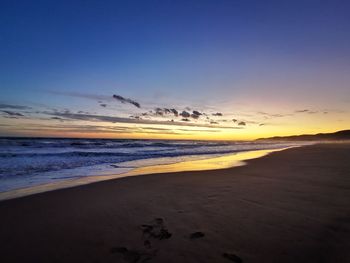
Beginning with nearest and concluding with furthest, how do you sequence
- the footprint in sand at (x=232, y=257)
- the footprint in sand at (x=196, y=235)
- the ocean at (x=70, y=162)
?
the footprint in sand at (x=232, y=257) → the footprint in sand at (x=196, y=235) → the ocean at (x=70, y=162)

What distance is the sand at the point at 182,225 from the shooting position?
3.48 metres

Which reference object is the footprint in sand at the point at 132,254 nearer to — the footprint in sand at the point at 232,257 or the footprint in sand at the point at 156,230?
the footprint in sand at the point at 156,230

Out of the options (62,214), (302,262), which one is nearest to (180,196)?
(62,214)

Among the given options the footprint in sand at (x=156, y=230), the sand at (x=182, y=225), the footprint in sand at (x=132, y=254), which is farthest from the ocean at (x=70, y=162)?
the footprint in sand at (x=132, y=254)

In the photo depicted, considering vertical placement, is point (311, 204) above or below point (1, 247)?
above

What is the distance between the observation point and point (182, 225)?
4500 millimetres

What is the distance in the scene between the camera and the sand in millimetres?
3482

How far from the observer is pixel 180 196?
22.1 ft

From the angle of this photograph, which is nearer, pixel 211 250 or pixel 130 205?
pixel 211 250

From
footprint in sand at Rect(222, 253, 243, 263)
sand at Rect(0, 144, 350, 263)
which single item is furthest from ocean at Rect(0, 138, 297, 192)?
footprint in sand at Rect(222, 253, 243, 263)

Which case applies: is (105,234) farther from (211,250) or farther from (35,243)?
(211,250)

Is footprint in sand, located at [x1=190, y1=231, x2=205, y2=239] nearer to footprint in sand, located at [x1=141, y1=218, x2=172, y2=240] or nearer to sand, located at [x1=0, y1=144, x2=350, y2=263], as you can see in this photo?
sand, located at [x1=0, y1=144, x2=350, y2=263]

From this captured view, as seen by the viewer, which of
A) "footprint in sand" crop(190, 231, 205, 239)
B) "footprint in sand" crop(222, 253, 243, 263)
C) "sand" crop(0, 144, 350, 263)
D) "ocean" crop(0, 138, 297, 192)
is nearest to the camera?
"footprint in sand" crop(222, 253, 243, 263)

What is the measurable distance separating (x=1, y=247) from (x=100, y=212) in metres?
1.92
